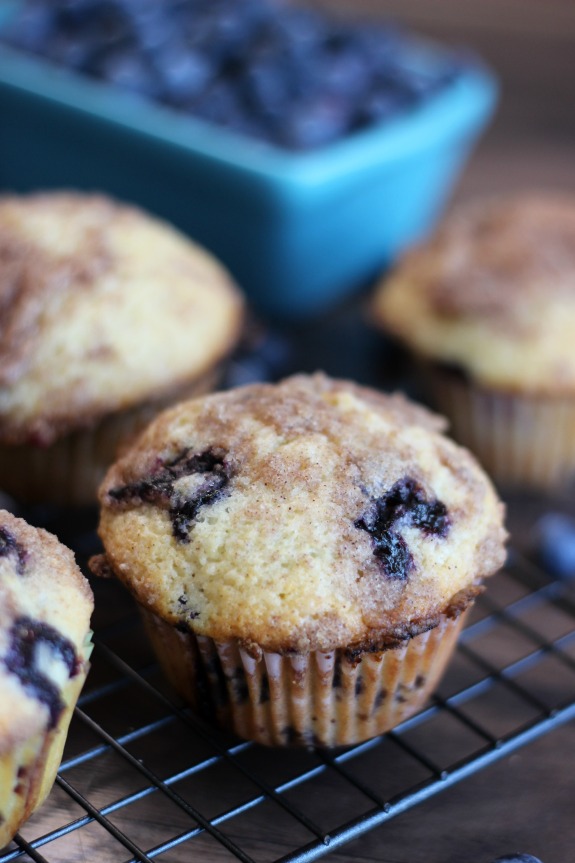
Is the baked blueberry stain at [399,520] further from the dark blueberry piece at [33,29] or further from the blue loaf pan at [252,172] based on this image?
the dark blueberry piece at [33,29]

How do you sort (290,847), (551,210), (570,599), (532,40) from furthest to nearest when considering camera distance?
(532,40) → (551,210) → (570,599) → (290,847)

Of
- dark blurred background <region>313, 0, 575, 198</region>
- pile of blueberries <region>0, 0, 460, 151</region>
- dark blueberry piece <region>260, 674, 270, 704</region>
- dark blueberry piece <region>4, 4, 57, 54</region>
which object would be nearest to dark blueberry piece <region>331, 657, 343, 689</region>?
dark blueberry piece <region>260, 674, 270, 704</region>

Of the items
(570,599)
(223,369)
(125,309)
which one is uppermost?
(125,309)

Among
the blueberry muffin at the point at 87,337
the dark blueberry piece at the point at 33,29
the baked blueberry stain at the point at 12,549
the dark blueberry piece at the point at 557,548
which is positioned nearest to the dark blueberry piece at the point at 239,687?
the baked blueberry stain at the point at 12,549

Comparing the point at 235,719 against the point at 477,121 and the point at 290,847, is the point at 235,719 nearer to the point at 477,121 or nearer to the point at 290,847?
the point at 290,847

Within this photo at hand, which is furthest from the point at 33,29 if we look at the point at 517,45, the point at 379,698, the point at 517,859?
the point at 517,45

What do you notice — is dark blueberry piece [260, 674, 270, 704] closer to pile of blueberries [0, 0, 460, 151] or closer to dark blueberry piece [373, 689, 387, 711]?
dark blueberry piece [373, 689, 387, 711]

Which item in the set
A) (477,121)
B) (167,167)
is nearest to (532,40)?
(477,121)
